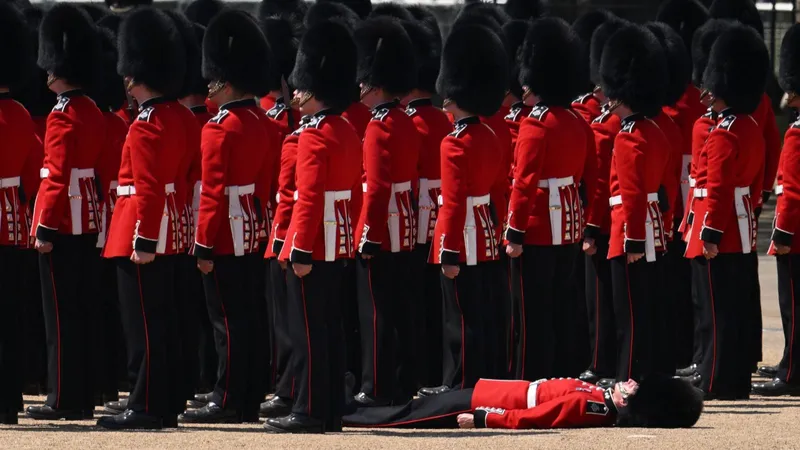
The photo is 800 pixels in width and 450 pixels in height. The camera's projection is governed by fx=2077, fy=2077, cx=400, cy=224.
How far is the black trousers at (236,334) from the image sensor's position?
794 centimetres

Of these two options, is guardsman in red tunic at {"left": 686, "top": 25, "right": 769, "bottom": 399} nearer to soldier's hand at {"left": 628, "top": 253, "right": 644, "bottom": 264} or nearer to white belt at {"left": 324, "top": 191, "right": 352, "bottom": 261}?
soldier's hand at {"left": 628, "top": 253, "right": 644, "bottom": 264}

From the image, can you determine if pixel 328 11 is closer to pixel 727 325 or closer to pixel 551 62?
pixel 551 62

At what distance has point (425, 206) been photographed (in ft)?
28.5

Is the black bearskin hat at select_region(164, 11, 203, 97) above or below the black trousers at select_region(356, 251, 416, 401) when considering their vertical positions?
above

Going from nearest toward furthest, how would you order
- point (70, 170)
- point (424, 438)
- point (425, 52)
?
point (424, 438) → point (70, 170) → point (425, 52)

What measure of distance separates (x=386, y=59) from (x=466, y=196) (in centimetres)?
84

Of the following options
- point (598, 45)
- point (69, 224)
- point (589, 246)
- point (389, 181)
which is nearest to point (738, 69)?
point (598, 45)

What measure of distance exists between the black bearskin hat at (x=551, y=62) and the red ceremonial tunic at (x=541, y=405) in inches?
65.4

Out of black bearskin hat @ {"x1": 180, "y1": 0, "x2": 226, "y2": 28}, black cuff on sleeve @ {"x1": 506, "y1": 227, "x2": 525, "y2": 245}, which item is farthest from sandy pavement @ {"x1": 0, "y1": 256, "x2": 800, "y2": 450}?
black bearskin hat @ {"x1": 180, "y1": 0, "x2": 226, "y2": 28}

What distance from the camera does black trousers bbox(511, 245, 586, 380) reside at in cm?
865

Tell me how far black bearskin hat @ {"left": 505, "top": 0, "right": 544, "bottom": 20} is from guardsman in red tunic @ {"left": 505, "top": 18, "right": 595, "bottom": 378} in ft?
9.03

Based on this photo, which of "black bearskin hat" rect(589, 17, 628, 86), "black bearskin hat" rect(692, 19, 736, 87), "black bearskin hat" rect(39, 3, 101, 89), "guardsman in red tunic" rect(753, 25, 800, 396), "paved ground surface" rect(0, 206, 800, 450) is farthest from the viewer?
"black bearskin hat" rect(692, 19, 736, 87)

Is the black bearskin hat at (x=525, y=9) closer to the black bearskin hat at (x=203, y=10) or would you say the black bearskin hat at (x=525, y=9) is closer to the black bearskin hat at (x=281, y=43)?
the black bearskin hat at (x=203, y=10)

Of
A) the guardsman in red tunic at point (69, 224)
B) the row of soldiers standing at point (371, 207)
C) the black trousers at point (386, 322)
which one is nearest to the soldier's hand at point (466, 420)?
the row of soldiers standing at point (371, 207)
